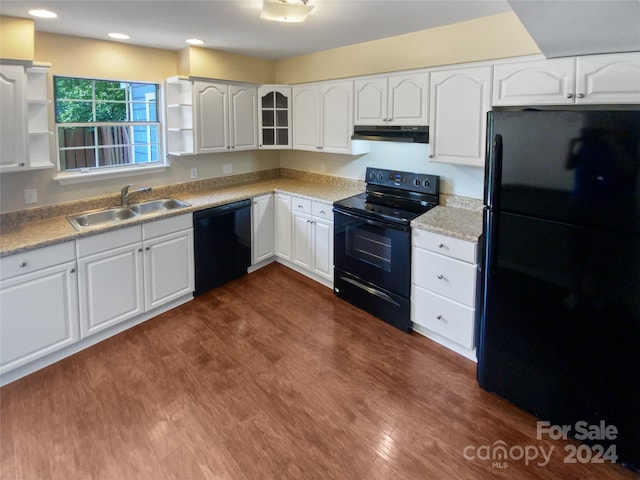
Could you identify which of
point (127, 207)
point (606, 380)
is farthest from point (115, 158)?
point (606, 380)

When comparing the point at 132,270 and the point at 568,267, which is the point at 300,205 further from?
the point at 568,267

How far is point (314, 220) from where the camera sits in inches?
153

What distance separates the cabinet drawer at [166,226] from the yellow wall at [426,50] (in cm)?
201

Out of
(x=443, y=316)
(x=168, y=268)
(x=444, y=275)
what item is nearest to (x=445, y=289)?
(x=444, y=275)

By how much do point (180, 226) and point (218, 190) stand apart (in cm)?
97

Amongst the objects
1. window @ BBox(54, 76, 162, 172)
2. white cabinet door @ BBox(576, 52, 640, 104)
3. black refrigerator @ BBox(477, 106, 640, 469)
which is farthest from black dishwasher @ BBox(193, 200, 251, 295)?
white cabinet door @ BBox(576, 52, 640, 104)

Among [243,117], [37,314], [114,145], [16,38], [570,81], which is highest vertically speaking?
[16,38]

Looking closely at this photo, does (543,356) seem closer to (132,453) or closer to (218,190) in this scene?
(132,453)

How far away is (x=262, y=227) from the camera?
4.25m

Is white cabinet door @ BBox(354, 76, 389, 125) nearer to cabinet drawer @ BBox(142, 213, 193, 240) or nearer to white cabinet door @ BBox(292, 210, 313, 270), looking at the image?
white cabinet door @ BBox(292, 210, 313, 270)

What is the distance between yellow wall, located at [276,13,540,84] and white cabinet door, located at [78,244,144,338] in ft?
8.29

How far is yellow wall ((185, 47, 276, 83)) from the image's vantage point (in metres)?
3.72

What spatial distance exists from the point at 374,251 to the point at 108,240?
2.08 m

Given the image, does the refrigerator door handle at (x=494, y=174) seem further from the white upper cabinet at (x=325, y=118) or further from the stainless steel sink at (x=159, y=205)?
the stainless steel sink at (x=159, y=205)
